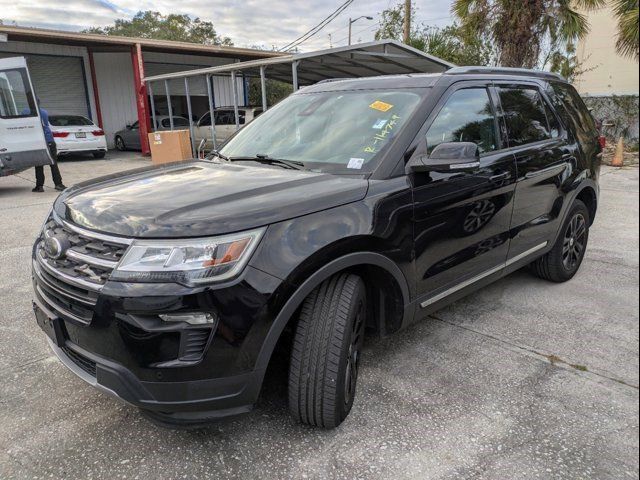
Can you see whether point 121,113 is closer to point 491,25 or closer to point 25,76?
point 25,76

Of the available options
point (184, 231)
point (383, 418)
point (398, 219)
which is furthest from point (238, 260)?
point (383, 418)

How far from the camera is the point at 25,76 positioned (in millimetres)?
9422

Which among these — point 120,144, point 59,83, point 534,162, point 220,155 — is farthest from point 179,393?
point 59,83

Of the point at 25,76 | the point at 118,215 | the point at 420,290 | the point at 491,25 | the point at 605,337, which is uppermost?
the point at 491,25

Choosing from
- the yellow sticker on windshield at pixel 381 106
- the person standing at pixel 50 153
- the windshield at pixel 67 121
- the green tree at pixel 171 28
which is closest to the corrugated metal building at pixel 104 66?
the windshield at pixel 67 121

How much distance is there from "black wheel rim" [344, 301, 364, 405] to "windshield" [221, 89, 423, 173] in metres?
0.81

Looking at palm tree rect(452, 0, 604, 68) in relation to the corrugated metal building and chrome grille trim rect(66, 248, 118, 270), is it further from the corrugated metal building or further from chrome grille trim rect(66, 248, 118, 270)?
chrome grille trim rect(66, 248, 118, 270)

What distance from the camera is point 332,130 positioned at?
10.3ft

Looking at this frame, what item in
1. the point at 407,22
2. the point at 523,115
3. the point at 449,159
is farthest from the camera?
the point at 407,22

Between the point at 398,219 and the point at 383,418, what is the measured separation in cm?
107

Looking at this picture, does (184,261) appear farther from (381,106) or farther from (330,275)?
(381,106)

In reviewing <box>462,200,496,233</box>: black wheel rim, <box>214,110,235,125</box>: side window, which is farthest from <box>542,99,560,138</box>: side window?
<box>214,110,235,125</box>: side window

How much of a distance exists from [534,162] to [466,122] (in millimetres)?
797

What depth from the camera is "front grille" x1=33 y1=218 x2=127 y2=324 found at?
2.07 metres
